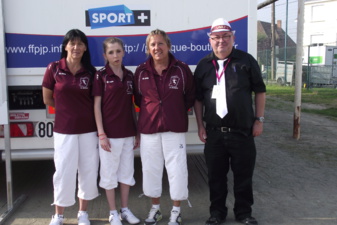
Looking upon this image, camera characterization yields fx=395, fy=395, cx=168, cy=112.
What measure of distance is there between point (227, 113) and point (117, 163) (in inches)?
44.7

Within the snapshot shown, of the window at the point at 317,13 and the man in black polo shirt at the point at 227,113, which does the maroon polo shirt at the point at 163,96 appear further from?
the window at the point at 317,13

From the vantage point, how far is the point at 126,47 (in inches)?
157

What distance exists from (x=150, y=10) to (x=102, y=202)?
2.19 metres

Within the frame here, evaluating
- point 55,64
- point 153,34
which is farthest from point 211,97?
point 55,64

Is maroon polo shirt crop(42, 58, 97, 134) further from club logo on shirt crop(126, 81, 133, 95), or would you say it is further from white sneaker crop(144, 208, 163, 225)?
white sneaker crop(144, 208, 163, 225)

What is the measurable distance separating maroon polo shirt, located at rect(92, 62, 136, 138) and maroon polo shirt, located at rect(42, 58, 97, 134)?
0.12 metres

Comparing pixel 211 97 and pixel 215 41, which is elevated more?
pixel 215 41

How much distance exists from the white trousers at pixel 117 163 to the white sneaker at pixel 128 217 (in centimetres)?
32

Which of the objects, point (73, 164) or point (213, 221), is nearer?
point (73, 164)

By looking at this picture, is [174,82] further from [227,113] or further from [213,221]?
[213,221]

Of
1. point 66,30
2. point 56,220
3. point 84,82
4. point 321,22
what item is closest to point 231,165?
point 84,82

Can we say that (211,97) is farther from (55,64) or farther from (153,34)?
(55,64)

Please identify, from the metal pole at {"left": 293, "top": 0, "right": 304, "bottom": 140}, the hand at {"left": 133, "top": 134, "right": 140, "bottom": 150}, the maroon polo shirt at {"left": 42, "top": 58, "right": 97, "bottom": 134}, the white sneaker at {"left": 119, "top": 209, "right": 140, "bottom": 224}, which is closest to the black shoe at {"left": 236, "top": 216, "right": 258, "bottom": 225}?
the white sneaker at {"left": 119, "top": 209, "right": 140, "bottom": 224}

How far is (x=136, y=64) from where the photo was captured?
4047mm
